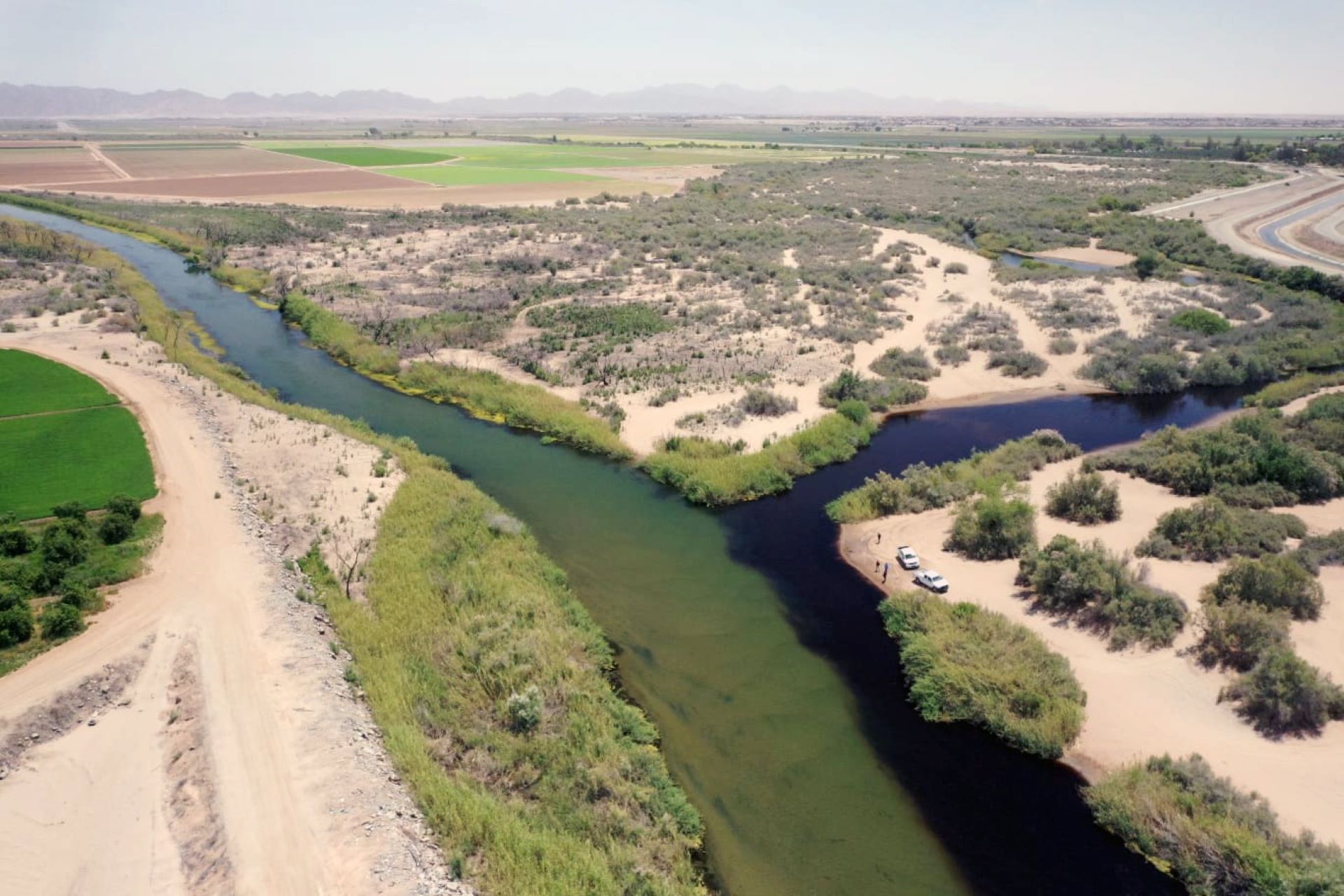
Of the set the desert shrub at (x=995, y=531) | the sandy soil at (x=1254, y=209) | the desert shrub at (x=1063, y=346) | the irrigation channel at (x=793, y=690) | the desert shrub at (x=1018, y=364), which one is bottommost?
the irrigation channel at (x=793, y=690)

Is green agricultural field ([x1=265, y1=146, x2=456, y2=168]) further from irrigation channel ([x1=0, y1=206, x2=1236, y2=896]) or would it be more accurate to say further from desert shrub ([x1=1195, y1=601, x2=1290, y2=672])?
desert shrub ([x1=1195, y1=601, x2=1290, y2=672])

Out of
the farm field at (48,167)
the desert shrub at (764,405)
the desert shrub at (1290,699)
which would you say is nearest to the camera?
the desert shrub at (1290,699)

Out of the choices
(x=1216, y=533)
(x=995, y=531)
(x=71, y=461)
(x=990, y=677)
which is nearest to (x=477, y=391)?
(x=71, y=461)

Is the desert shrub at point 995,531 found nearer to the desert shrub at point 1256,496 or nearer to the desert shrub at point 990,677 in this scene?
the desert shrub at point 990,677

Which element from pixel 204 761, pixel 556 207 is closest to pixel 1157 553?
pixel 204 761

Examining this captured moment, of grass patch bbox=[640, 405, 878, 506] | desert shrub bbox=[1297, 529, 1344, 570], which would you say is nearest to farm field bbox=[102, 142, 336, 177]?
grass patch bbox=[640, 405, 878, 506]

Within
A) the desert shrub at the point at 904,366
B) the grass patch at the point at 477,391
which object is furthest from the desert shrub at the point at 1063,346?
the grass patch at the point at 477,391
